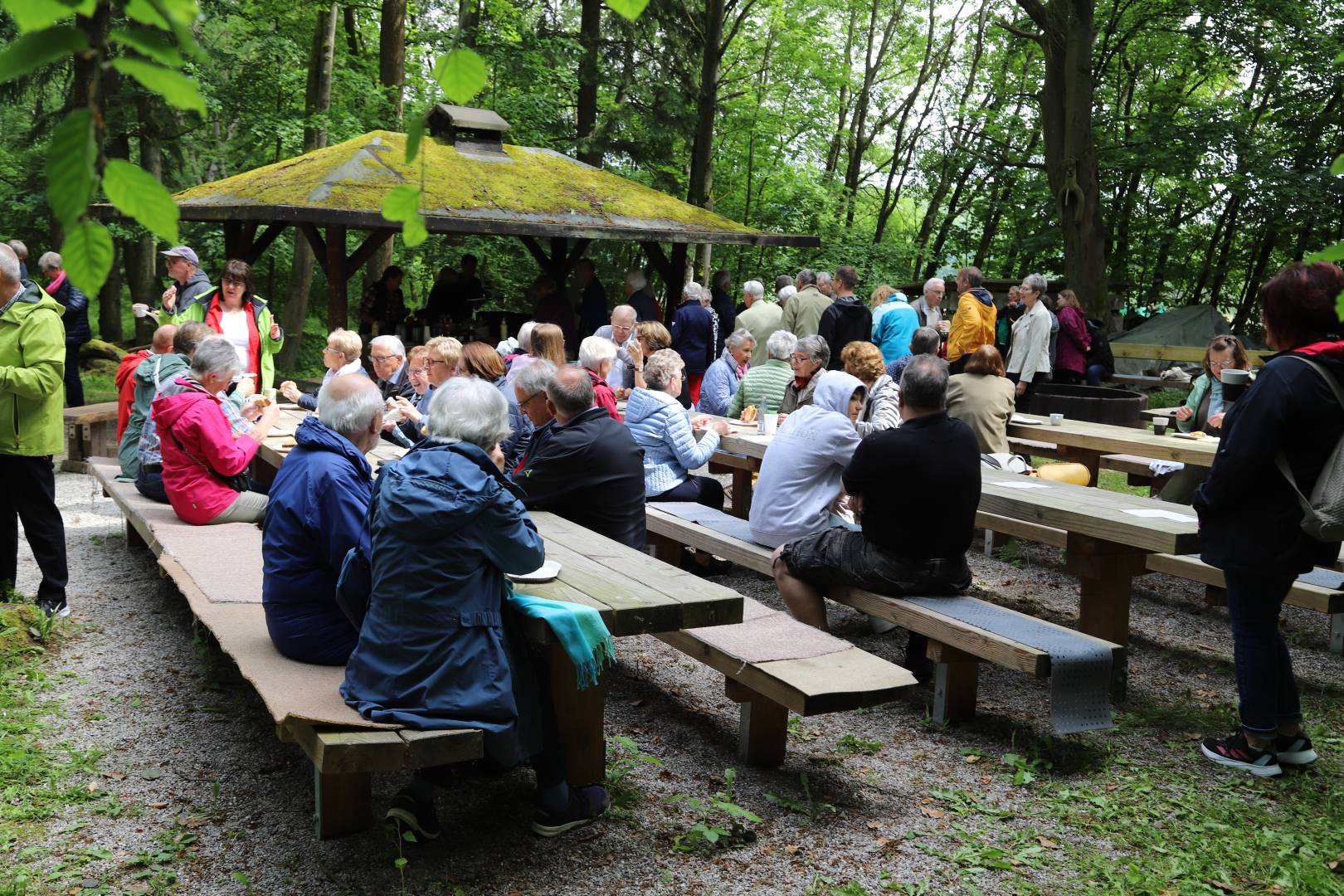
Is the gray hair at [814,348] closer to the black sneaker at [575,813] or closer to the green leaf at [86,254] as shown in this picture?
the black sneaker at [575,813]

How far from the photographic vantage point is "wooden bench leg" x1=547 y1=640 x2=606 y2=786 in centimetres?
357

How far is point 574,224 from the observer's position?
39.8ft

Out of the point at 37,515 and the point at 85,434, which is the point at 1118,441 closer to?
the point at 37,515

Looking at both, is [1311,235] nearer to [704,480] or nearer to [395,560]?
[704,480]

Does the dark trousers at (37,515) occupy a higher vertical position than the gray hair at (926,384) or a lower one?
lower

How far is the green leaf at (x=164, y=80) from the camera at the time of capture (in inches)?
→ 48.3

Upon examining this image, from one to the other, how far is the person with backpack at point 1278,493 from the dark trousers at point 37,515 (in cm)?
478

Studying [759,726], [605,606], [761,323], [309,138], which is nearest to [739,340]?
[761,323]

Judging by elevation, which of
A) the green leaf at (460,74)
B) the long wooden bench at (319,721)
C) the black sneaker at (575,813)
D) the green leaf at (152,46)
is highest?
the green leaf at (460,74)

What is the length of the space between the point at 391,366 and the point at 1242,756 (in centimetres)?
518

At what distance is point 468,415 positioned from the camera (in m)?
3.15

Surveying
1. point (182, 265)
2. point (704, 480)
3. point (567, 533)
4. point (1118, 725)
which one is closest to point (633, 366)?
point (704, 480)

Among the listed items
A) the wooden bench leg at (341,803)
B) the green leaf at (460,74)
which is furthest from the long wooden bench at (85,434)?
the green leaf at (460,74)

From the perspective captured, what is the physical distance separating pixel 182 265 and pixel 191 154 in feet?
51.1
